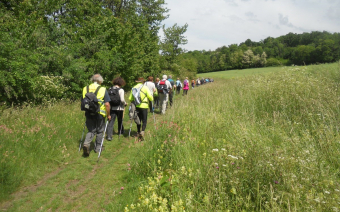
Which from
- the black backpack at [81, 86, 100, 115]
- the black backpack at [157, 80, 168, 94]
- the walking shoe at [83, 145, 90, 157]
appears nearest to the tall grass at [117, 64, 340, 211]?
the black backpack at [81, 86, 100, 115]

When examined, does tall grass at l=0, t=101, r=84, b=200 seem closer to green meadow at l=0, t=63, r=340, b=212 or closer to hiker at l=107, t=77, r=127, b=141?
green meadow at l=0, t=63, r=340, b=212

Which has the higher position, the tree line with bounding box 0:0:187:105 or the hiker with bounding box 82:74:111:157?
the tree line with bounding box 0:0:187:105

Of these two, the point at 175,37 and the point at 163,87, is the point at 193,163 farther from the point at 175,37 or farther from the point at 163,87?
the point at 175,37

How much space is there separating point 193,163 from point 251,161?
124cm

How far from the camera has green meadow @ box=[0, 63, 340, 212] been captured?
2.83 meters

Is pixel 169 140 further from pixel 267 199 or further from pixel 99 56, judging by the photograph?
pixel 99 56

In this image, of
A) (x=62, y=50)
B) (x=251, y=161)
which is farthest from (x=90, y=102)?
(x=62, y=50)

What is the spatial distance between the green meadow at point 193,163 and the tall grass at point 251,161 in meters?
0.02

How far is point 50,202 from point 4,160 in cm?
175

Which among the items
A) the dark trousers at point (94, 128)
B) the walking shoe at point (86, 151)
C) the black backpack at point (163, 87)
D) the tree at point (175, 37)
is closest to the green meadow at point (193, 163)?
the walking shoe at point (86, 151)

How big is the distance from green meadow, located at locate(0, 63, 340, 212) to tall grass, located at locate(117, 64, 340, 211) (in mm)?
17

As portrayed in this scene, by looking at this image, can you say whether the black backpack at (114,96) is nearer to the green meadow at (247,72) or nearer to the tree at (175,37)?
the green meadow at (247,72)

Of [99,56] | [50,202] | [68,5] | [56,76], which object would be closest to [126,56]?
[99,56]

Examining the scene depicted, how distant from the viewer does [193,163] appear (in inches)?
163
